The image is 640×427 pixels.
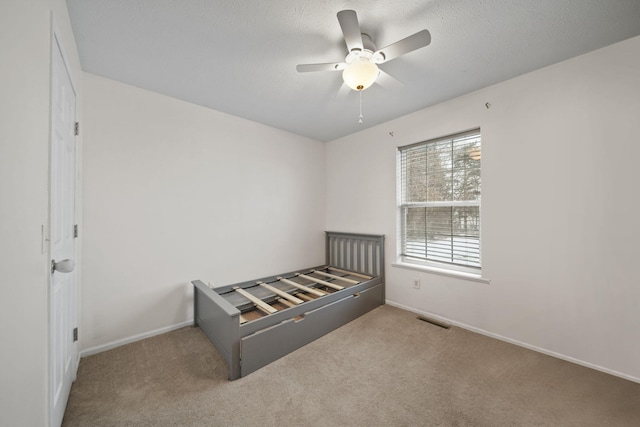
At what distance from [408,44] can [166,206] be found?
2.54 m

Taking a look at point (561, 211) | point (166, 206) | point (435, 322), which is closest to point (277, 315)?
point (166, 206)

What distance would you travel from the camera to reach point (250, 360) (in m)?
1.85

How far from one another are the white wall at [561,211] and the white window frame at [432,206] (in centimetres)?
9

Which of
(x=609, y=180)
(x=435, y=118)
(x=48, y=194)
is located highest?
(x=435, y=118)

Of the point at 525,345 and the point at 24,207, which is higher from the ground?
the point at 24,207

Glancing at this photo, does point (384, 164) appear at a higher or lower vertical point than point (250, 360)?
higher

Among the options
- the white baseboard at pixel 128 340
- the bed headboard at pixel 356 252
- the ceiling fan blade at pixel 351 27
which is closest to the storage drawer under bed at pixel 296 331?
the bed headboard at pixel 356 252

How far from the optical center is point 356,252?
3.59m

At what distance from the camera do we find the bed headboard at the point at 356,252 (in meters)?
3.29

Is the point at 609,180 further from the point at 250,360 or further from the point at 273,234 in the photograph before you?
the point at 273,234

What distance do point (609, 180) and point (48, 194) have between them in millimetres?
3449

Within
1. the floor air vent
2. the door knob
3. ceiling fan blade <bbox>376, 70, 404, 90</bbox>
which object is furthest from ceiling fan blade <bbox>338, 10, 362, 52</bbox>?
the floor air vent

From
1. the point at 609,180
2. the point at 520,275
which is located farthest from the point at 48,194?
the point at 609,180

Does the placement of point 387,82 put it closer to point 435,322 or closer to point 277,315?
point 277,315
